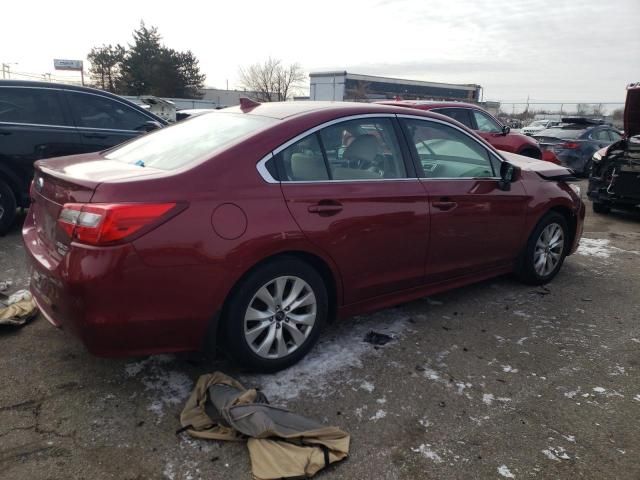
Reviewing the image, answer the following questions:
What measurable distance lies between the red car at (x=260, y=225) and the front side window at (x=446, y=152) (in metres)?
0.01

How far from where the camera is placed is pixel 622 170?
7930mm

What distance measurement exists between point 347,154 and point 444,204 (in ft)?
2.93

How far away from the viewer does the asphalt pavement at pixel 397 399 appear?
2416mm

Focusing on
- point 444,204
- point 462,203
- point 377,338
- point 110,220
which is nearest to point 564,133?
point 462,203

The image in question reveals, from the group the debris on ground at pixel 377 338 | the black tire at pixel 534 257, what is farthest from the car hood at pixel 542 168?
the debris on ground at pixel 377 338

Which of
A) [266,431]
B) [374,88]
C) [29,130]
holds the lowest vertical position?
[266,431]

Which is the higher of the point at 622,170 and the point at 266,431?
the point at 622,170

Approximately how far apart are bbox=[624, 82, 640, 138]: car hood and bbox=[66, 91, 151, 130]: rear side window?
8.04 meters

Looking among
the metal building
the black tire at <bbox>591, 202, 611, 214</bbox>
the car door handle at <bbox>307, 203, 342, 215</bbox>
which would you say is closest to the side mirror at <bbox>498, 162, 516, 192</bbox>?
the car door handle at <bbox>307, 203, 342, 215</bbox>

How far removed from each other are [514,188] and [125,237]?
3.31m

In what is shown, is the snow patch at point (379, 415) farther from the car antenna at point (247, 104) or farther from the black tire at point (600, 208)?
the black tire at point (600, 208)

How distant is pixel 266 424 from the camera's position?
2.47 metres

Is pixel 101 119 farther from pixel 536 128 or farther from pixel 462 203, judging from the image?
pixel 536 128

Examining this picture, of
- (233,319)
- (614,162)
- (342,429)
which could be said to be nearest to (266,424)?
(342,429)
